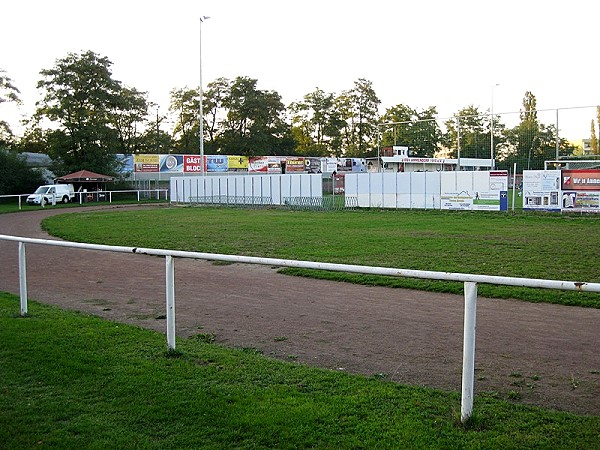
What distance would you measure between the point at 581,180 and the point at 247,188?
25.5 metres

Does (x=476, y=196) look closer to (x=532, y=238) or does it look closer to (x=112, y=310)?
(x=532, y=238)

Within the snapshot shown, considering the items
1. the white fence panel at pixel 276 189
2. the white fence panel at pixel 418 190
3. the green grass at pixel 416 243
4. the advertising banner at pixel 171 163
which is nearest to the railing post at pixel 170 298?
the green grass at pixel 416 243

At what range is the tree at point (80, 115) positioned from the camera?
6275 cm

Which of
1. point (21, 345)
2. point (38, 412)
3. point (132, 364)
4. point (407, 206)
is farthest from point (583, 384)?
point (407, 206)

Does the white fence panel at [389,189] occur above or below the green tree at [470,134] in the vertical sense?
below

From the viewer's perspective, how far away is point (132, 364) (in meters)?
6.26

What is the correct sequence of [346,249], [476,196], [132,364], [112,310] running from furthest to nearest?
[476,196] < [346,249] < [112,310] < [132,364]

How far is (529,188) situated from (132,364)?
30129 millimetres

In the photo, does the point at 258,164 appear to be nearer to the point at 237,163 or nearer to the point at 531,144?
the point at 237,163

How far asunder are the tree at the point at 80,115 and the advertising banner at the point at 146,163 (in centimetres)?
220

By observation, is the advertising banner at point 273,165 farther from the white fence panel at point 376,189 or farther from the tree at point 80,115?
the white fence panel at point 376,189

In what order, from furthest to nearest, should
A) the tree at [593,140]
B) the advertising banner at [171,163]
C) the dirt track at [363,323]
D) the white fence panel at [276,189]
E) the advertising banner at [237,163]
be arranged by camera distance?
the advertising banner at [237,163] < the advertising banner at [171,163] < the tree at [593,140] < the white fence panel at [276,189] < the dirt track at [363,323]

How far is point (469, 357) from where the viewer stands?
15.3 ft

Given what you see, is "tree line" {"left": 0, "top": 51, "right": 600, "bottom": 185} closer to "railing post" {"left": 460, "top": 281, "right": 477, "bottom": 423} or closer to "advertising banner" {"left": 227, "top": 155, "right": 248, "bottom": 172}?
"advertising banner" {"left": 227, "top": 155, "right": 248, "bottom": 172}
